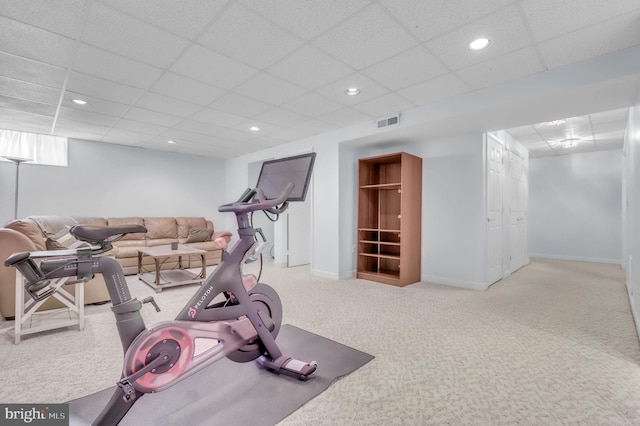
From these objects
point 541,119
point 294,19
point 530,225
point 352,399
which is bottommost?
point 352,399

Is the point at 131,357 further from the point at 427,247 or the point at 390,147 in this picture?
the point at 390,147

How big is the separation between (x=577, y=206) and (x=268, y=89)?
7.47 metres

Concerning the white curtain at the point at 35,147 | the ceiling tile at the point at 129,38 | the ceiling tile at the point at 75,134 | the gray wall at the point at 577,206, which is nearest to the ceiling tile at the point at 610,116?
the gray wall at the point at 577,206

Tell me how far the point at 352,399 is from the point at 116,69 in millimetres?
3431

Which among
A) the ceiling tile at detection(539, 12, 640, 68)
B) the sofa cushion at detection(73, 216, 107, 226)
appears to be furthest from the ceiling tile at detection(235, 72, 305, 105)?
the sofa cushion at detection(73, 216, 107, 226)

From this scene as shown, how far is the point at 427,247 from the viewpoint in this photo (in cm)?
469

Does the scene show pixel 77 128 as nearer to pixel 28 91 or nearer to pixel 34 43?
pixel 28 91

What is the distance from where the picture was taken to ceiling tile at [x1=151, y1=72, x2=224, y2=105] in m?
3.04

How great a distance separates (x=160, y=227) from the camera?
20.5ft

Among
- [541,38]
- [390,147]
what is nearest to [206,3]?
[541,38]

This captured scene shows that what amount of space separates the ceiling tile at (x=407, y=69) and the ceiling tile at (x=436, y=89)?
0.38 feet

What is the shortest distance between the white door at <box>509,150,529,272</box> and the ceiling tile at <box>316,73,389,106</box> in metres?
3.39

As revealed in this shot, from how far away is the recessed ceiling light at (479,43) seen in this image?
7.57 feet

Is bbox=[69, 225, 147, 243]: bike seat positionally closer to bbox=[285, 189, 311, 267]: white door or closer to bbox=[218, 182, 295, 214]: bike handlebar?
bbox=[218, 182, 295, 214]: bike handlebar
